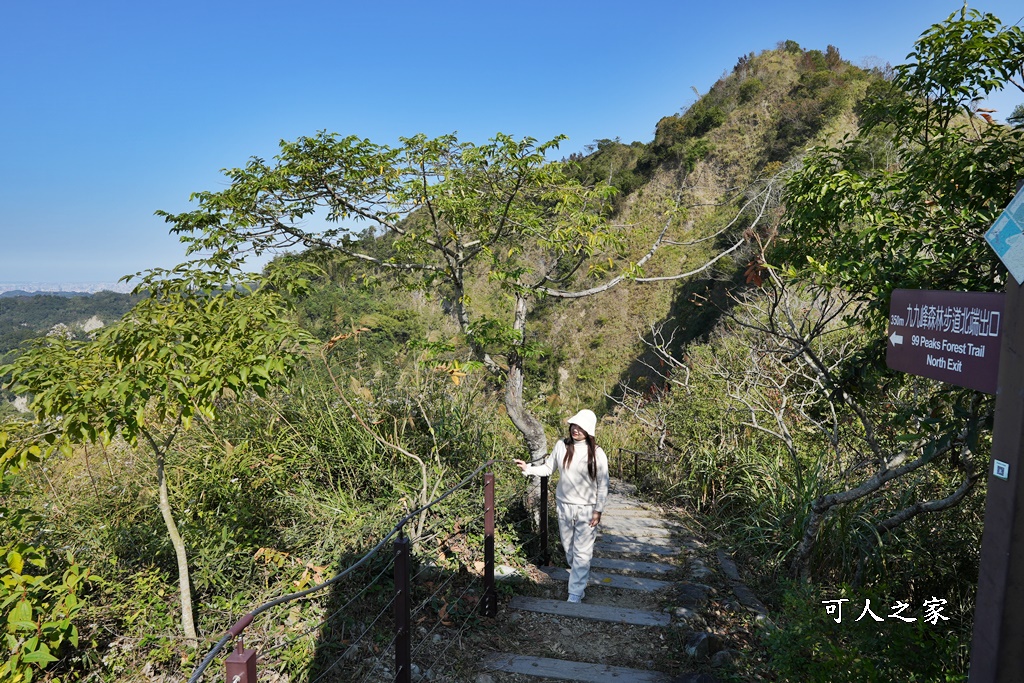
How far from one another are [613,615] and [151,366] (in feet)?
10.9

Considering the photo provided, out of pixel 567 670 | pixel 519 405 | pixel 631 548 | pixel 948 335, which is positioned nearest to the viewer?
pixel 948 335

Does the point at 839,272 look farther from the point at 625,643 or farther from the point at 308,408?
the point at 308,408

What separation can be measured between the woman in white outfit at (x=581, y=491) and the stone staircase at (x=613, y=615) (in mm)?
274

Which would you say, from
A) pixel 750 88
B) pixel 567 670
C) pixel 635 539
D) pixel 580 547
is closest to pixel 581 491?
pixel 580 547

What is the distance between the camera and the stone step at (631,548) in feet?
19.2

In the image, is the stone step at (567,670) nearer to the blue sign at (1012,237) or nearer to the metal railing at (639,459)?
the blue sign at (1012,237)

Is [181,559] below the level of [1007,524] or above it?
below

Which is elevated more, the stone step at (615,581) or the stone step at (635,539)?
the stone step at (615,581)

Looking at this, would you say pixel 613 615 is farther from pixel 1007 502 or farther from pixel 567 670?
pixel 1007 502

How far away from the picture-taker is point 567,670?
3.63m

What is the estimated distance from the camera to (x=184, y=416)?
330cm

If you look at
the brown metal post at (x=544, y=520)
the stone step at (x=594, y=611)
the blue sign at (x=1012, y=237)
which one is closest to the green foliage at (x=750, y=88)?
the brown metal post at (x=544, y=520)

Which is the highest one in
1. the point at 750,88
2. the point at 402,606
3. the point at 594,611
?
the point at 750,88

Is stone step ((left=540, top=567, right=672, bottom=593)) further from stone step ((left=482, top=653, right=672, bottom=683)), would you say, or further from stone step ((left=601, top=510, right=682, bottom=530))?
stone step ((left=601, top=510, right=682, bottom=530))
